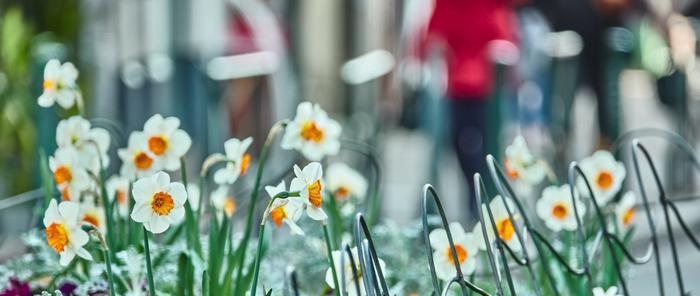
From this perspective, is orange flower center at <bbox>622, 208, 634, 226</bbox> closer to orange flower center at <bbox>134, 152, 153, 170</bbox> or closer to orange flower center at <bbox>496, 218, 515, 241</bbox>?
orange flower center at <bbox>496, 218, 515, 241</bbox>

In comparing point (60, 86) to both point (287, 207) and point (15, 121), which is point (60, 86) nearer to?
point (287, 207)

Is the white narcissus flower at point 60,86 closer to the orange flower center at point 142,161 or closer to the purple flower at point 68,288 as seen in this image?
the orange flower center at point 142,161

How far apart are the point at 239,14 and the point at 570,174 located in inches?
279

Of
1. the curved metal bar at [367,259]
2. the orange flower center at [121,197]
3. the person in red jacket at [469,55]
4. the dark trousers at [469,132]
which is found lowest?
the curved metal bar at [367,259]

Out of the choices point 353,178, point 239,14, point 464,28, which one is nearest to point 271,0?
point 239,14

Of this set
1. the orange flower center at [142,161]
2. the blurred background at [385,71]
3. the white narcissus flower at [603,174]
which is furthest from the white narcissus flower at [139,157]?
the blurred background at [385,71]

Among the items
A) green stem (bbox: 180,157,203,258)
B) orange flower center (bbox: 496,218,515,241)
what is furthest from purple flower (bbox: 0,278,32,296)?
orange flower center (bbox: 496,218,515,241)

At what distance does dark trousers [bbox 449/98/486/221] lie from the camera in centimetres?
791

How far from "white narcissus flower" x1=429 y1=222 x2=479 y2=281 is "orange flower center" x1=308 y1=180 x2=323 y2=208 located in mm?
381

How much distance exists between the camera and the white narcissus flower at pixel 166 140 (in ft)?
9.95

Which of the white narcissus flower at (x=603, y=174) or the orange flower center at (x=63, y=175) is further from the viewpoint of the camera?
the white narcissus flower at (x=603, y=174)

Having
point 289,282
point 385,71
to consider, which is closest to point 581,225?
point 289,282

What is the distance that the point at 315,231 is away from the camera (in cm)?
368

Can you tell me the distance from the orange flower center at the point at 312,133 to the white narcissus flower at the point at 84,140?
13.1 inches
